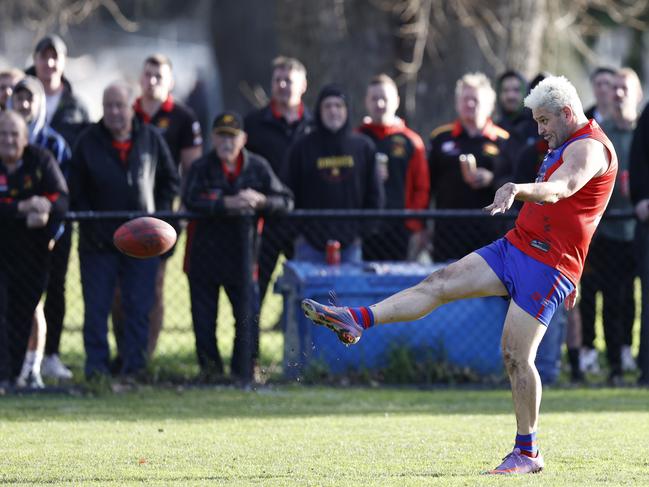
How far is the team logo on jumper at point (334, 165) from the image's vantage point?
11.6 metres

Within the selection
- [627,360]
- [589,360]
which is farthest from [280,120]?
[627,360]

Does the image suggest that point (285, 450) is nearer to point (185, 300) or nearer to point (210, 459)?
point (210, 459)

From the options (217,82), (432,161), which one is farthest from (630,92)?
(217,82)

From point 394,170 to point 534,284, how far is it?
4.97 m

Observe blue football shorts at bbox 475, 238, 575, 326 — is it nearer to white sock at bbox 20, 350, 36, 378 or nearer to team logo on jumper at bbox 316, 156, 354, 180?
team logo on jumper at bbox 316, 156, 354, 180

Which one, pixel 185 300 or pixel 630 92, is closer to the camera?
pixel 630 92

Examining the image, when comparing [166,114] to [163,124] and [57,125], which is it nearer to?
[163,124]

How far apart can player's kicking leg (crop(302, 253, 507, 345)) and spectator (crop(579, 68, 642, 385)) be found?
13.8ft

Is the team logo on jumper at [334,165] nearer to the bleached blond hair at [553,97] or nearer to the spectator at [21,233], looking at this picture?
the spectator at [21,233]

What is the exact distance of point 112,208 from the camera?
1107cm

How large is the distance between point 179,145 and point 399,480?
Answer: 5.85 metres

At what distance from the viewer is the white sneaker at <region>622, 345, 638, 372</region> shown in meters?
11.9

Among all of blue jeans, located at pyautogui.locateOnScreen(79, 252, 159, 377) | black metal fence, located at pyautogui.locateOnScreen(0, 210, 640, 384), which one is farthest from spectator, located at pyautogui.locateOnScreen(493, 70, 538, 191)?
blue jeans, located at pyautogui.locateOnScreen(79, 252, 159, 377)

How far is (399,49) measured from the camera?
17.3 meters
